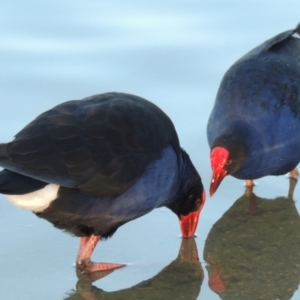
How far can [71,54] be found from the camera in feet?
22.5

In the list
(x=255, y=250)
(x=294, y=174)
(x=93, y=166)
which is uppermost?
(x=93, y=166)

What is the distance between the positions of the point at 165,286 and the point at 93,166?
754 mm

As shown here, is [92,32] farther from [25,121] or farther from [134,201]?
[134,201]

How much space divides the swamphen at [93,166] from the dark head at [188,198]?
8cm

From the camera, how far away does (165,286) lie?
443cm

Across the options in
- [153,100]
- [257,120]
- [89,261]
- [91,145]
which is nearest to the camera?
[91,145]

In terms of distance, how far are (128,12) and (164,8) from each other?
34 cm

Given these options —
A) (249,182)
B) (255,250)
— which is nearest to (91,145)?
(255,250)

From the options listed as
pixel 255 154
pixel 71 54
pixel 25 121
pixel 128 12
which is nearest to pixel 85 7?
pixel 128 12

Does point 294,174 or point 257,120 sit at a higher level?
point 257,120

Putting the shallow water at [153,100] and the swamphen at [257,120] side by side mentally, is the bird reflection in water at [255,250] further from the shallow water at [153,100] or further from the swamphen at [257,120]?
the swamphen at [257,120]

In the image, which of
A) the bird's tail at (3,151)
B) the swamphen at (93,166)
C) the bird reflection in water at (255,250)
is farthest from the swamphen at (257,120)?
the bird's tail at (3,151)

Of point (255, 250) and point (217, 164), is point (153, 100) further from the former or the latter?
point (255, 250)

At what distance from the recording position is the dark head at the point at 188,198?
4845 mm
